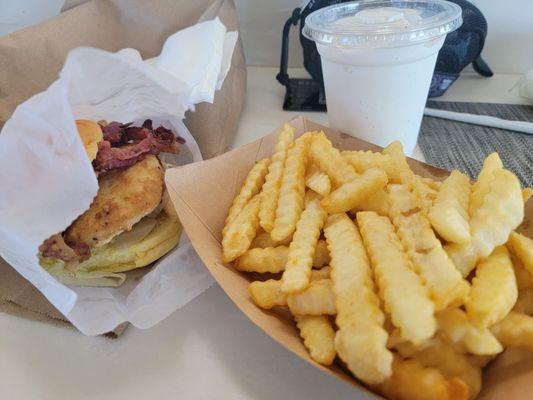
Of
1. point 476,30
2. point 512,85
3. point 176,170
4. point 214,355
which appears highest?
point 176,170

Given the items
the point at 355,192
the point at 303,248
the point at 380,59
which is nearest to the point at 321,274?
the point at 303,248

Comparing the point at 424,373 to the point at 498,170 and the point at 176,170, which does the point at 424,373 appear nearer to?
the point at 498,170

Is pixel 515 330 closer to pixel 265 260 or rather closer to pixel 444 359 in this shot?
pixel 444 359

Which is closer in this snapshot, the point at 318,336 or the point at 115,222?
the point at 318,336

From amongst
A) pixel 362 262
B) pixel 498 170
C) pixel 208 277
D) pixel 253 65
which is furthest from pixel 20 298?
pixel 253 65

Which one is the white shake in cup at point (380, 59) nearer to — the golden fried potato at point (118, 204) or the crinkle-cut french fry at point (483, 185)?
the crinkle-cut french fry at point (483, 185)

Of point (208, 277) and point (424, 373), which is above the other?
point (424, 373)

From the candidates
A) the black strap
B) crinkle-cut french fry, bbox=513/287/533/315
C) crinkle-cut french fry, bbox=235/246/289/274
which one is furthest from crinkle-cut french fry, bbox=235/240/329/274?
the black strap
